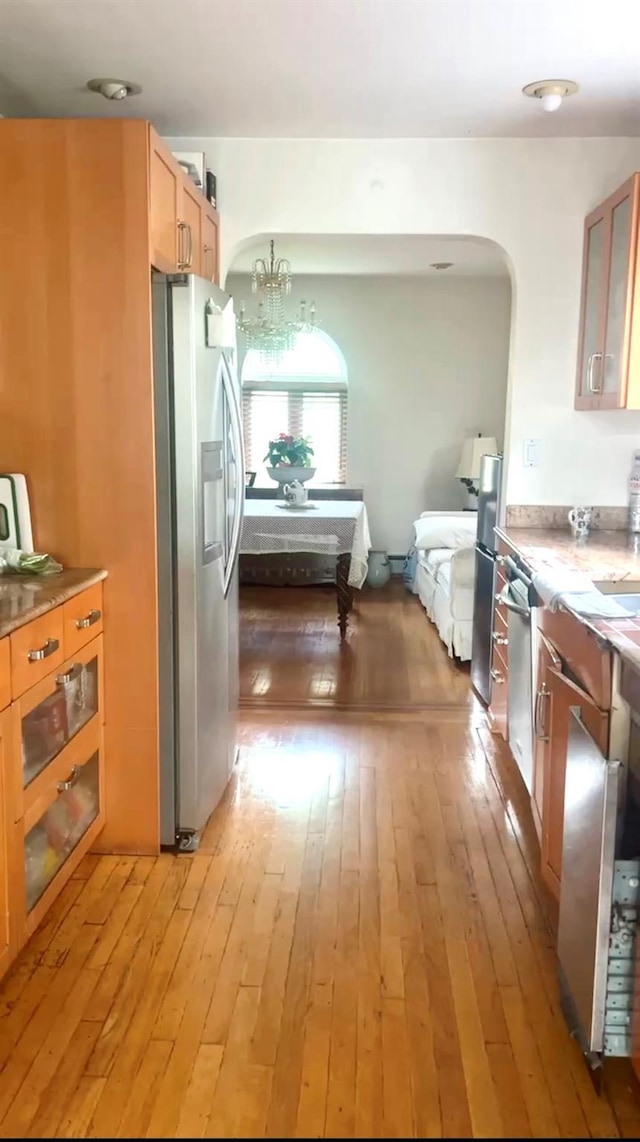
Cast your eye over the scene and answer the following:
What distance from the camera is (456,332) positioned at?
716 cm

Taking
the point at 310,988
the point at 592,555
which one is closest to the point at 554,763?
the point at 310,988

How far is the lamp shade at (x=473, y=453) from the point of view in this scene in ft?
21.9

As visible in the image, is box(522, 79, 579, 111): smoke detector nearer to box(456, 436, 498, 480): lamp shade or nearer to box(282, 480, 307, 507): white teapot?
box(282, 480, 307, 507): white teapot

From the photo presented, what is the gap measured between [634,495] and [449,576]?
154 centimetres

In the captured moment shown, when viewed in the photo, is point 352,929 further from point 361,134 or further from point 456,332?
point 456,332

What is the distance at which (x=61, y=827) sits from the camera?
2307mm

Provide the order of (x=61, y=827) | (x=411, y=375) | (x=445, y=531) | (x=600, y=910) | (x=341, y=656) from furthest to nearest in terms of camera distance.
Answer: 1. (x=411, y=375)
2. (x=445, y=531)
3. (x=341, y=656)
4. (x=61, y=827)
5. (x=600, y=910)

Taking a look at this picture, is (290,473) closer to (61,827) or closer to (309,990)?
(61,827)

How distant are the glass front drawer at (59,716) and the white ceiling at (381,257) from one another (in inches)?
143

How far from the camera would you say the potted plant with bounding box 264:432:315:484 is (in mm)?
5691

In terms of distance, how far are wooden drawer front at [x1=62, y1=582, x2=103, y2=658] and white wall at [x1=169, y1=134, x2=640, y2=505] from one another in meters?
1.75

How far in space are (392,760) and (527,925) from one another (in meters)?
1.18

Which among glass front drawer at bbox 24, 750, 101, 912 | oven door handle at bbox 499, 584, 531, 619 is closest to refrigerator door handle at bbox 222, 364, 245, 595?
glass front drawer at bbox 24, 750, 101, 912

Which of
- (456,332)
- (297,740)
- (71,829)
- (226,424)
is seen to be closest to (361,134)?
(226,424)
